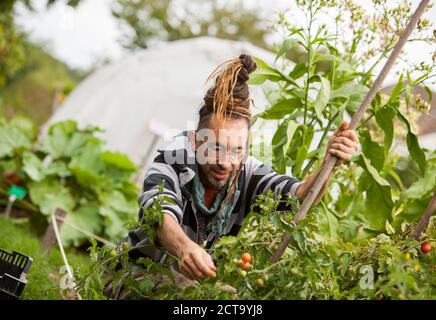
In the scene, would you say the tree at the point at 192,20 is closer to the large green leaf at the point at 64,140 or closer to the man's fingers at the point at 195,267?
the large green leaf at the point at 64,140

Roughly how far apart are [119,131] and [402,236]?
5015 mm

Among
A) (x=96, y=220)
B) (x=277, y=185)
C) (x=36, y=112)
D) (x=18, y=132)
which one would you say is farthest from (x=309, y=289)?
(x=36, y=112)

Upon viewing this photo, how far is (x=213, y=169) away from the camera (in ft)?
6.30

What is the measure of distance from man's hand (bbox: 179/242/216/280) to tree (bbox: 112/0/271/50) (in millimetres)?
17004

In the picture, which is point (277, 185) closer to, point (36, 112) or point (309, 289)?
point (309, 289)

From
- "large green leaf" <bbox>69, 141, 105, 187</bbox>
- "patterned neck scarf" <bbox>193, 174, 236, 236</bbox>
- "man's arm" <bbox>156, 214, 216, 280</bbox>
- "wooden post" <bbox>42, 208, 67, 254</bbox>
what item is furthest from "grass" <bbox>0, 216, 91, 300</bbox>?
"man's arm" <bbox>156, 214, 216, 280</bbox>

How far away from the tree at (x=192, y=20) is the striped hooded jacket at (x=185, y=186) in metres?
16.3

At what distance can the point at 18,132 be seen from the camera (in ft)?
17.9

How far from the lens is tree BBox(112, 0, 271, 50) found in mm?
18469

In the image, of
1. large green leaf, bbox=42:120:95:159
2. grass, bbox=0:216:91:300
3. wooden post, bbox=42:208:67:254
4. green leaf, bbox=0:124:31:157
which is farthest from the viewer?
green leaf, bbox=0:124:31:157

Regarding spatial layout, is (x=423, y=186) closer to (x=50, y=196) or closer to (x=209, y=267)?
(x=209, y=267)

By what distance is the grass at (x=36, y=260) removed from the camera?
2.83m

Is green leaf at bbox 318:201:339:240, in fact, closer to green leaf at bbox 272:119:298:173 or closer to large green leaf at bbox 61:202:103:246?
green leaf at bbox 272:119:298:173
